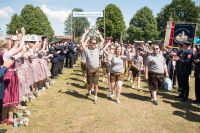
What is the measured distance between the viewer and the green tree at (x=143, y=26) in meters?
83.1

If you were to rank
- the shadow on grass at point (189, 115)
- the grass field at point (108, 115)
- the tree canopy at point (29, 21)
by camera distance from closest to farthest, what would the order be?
the grass field at point (108, 115), the shadow on grass at point (189, 115), the tree canopy at point (29, 21)

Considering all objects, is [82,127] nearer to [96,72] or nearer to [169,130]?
[169,130]

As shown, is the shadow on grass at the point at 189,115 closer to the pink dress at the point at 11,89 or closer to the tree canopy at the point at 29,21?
the pink dress at the point at 11,89

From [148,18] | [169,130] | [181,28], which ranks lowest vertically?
[169,130]

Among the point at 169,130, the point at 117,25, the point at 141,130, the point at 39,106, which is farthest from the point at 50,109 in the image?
the point at 117,25

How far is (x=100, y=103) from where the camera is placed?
10.7 meters

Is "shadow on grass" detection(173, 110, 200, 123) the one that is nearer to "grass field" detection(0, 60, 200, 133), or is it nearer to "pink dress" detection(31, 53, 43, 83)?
"grass field" detection(0, 60, 200, 133)

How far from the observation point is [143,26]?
85062mm

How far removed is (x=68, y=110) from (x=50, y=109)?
1.99 feet

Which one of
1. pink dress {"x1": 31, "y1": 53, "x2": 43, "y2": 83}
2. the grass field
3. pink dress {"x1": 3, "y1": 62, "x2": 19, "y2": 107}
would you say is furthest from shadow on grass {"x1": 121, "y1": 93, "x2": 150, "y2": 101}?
pink dress {"x1": 3, "y1": 62, "x2": 19, "y2": 107}

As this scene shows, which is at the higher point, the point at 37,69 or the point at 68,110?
the point at 37,69

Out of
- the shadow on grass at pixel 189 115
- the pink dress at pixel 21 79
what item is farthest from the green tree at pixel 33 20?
the shadow on grass at pixel 189 115

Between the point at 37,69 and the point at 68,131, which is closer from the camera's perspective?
the point at 68,131

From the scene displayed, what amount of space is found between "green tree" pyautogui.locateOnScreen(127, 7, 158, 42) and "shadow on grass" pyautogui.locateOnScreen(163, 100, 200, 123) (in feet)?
239
